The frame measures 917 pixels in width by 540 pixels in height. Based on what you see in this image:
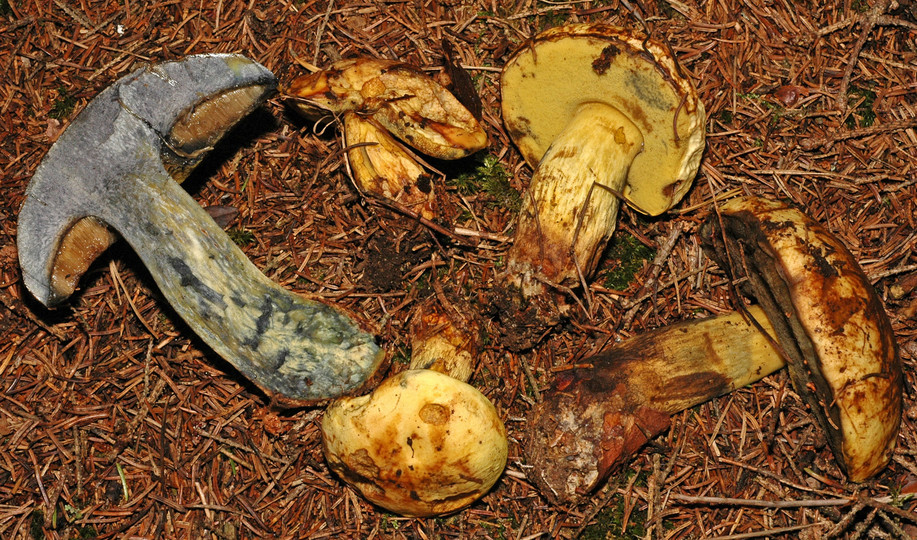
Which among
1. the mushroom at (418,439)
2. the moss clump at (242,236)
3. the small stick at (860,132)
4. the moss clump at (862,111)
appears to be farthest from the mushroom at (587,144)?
the moss clump at (242,236)

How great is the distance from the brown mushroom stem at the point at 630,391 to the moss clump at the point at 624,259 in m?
0.31

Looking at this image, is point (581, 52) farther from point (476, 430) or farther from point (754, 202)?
point (476, 430)

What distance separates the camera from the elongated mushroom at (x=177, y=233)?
8.03ft

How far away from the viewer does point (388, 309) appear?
2.93m

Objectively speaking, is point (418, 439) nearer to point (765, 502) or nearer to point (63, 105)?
point (765, 502)

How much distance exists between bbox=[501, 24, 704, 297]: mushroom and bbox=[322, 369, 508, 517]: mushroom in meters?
0.57

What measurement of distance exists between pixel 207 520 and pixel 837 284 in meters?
2.48

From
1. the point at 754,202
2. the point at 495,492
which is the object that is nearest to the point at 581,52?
the point at 754,202

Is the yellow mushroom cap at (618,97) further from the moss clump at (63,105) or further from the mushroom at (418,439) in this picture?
the moss clump at (63,105)

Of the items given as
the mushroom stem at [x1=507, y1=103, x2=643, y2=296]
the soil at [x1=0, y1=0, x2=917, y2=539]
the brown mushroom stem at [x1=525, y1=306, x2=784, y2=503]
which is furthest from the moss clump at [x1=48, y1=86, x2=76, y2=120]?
the brown mushroom stem at [x1=525, y1=306, x2=784, y2=503]

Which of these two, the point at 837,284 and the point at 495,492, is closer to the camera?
the point at 837,284

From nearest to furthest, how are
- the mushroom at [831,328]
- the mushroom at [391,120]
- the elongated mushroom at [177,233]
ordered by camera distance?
the mushroom at [831,328], the elongated mushroom at [177,233], the mushroom at [391,120]

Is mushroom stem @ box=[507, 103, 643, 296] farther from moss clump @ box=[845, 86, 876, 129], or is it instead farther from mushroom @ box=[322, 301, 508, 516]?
moss clump @ box=[845, 86, 876, 129]

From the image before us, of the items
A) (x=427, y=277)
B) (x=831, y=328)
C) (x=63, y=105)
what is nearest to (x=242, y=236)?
(x=427, y=277)
